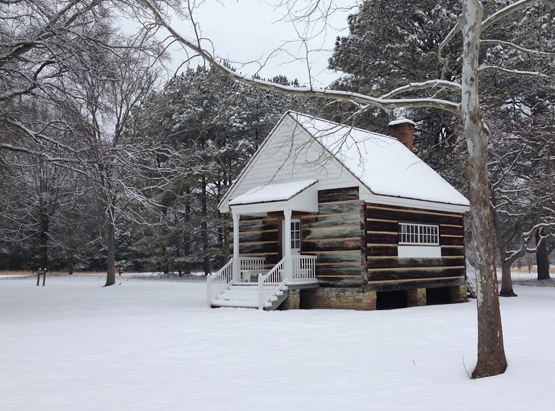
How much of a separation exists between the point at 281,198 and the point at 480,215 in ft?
33.7

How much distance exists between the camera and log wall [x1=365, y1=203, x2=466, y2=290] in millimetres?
18297

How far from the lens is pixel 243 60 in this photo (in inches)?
319

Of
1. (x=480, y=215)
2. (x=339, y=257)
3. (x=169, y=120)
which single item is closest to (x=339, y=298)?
(x=339, y=257)

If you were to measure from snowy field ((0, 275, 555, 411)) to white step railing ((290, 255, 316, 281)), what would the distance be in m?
2.47

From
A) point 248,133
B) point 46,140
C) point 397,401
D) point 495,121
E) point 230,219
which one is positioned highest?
point 248,133

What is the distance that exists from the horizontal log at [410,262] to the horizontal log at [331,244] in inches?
24.6

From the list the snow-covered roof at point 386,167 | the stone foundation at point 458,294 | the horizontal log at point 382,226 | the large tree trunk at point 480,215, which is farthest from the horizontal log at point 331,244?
the large tree trunk at point 480,215

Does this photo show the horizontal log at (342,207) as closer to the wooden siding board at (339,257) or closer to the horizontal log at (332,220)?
the horizontal log at (332,220)

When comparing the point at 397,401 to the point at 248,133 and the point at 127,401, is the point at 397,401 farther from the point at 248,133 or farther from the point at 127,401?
the point at 248,133

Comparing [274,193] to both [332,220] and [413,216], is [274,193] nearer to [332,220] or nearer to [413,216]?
[332,220]

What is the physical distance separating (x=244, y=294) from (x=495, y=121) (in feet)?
44.1

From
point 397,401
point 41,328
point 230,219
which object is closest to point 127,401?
point 397,401

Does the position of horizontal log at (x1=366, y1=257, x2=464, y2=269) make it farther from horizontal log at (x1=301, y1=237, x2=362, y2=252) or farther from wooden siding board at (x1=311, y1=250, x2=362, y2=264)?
horizontal log at (x1=301, y1=237, x2=362, y2=252)

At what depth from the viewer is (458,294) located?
22.9 metres
